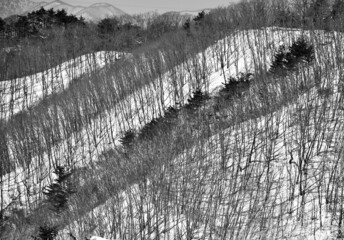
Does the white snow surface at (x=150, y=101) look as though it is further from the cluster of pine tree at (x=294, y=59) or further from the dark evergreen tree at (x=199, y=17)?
the dark evergreen tree at (x=199, y=17)

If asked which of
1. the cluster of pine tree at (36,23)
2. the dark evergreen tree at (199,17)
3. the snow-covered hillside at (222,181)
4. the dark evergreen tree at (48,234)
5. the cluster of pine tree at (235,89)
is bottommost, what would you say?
the dark evergreen tree at (48,234)

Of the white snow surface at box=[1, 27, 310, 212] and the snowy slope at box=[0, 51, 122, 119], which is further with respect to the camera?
the snowy slope at box=[0, 51, 122, 119]

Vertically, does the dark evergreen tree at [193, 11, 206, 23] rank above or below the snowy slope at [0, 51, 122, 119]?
above

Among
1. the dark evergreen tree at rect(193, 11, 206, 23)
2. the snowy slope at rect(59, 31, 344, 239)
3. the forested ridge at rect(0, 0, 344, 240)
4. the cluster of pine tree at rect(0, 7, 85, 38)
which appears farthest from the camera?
the cluster of pine tree at rect(0, 7, 85, 38)

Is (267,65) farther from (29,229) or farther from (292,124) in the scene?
(29,229)

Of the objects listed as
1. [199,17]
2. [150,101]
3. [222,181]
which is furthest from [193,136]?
[199,17]

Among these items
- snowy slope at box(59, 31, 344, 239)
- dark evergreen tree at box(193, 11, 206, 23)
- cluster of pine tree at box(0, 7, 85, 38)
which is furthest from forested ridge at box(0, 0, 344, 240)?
cluster of pine tree at box(0, 7, 85, 38)

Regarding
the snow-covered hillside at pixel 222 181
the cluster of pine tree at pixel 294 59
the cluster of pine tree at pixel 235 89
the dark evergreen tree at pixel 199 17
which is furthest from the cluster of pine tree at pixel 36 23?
the cluster of pine tree at pixel 294 59

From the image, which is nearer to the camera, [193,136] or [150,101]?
[193,136]

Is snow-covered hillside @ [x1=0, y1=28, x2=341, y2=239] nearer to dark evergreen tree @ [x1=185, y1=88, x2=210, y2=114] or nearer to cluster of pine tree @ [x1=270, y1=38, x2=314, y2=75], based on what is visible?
cluster of pine tree @ [x1=270, y1=38, x2=314, y2=75]

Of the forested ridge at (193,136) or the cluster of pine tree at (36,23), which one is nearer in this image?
the forested ridge at (193,136)

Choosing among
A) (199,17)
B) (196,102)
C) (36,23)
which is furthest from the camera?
(36,23)

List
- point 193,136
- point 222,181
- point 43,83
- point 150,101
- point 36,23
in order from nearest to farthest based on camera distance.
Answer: point 222,181 < point 193,136 < point 150,101 < point 43,83 < point 36,23

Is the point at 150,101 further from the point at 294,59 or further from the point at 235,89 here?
the point at 294,59
